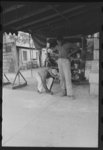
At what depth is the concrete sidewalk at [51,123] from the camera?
6.16ft

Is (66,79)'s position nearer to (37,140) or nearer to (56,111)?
(56,111)

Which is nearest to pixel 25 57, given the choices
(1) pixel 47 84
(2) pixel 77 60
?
(2) pixel 77 60

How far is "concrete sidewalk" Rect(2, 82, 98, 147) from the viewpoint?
1.88m

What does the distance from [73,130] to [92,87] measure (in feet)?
7.39

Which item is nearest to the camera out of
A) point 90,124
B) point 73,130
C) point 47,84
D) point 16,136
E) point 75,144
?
point 75,144

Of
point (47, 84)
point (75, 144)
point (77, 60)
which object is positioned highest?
point (77, 60)

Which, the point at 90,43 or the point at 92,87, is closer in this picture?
the point at 92,87

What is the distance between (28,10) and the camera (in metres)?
3.91

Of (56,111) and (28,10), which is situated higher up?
(28,10)

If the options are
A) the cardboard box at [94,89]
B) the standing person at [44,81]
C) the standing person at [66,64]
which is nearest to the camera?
the standing person at [66,64]

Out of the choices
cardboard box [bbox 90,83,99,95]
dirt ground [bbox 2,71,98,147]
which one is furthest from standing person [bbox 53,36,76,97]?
cardboard box [bbox 90,83,99,95]

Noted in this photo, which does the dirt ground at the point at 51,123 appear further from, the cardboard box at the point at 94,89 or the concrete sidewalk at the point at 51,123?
the cardboard box at the point at 94,89

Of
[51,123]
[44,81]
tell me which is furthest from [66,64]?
[51,123]

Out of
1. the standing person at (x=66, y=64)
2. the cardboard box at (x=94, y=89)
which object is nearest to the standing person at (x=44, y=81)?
the standing person at (x=66, y=64)
